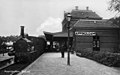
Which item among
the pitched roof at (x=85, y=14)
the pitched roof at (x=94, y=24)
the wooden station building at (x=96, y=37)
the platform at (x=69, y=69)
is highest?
the pitched roof at (x=85, y=14)

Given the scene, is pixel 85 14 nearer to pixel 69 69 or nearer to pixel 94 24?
pixel 94 24

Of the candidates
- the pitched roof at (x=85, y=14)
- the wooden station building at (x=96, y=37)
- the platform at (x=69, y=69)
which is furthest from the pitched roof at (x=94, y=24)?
the platform at (x=69, y=69)

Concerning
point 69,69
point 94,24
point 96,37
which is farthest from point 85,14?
point 69,69

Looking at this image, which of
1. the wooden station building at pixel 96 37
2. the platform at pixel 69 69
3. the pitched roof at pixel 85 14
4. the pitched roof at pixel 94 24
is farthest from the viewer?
the pitched roof at pixel 85 14

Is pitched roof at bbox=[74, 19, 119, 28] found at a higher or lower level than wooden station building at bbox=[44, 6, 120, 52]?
higher

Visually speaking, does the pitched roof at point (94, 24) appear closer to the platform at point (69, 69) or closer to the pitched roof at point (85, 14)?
the pitched roof at point (85, 14)

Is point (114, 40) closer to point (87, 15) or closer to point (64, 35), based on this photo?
point (64, 35)

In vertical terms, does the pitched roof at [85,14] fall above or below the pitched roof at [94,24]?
above

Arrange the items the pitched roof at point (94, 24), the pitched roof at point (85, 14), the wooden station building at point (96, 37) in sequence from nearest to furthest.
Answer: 1. the wooden station building at point (96, 37)
2. the pitched roof at point (94, 24)
3. the pitched roof at point (85, 14)

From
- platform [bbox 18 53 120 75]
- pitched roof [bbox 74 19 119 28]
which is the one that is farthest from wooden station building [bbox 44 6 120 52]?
platform [bbox 18 53 120 75]

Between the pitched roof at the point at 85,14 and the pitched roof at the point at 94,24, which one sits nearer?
the pitched roof at the point at 94,24

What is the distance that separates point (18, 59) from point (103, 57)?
799 centimetres

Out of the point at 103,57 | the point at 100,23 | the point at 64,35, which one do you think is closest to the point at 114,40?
the point at 100,23

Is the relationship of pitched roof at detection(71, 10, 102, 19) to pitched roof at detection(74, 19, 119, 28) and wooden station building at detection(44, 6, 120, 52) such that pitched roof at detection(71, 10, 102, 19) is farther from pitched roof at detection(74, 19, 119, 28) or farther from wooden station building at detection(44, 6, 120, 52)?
wooden station building at detection(44, 6, 120, 52)
